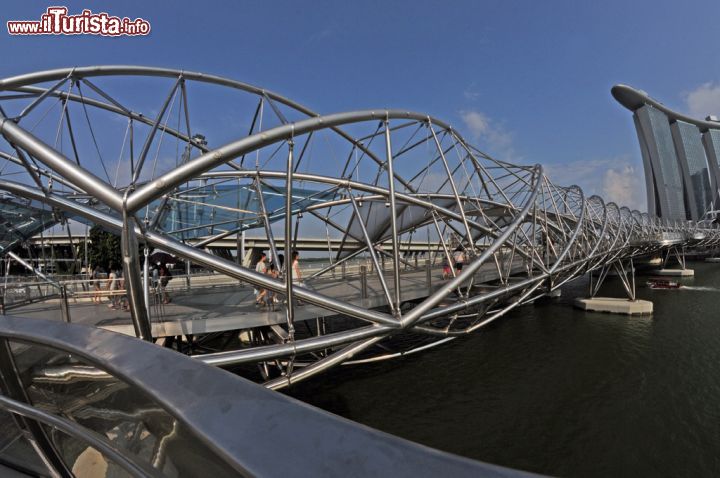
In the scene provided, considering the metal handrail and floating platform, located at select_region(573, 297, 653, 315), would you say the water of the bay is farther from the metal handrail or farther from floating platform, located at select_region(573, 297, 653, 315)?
the metal handrail

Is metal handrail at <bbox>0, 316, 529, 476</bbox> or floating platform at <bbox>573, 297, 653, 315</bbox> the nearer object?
metal handrail at <bbox>0, 316, 529, 476</bbox>

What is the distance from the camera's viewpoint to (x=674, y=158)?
13675 cm

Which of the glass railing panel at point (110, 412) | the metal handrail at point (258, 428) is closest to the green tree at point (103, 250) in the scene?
the glass railing panel at point (110, 412)

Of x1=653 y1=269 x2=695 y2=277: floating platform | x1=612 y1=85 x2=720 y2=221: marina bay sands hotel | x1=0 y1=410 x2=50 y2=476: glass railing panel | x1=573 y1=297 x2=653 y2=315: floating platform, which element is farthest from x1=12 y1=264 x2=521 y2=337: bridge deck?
x1=612 y1=85 x2=720 y2=221: marina bay sands hotel

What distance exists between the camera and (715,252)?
96188 mm

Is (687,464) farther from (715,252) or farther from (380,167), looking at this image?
(715,252)

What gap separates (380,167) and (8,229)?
2070 centimetres

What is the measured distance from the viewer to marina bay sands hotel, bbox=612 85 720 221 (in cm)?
13012

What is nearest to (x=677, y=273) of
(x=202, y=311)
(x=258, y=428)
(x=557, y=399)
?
(x=557, y=399)

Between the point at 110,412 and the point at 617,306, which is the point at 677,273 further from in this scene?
the point at 110,412

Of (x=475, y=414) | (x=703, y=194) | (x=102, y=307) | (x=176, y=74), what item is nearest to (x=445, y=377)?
(x=475, y=414)

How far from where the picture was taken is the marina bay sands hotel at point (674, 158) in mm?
130125

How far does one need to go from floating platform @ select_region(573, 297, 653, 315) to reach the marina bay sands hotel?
12663 centimetres

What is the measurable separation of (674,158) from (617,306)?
15109cm
